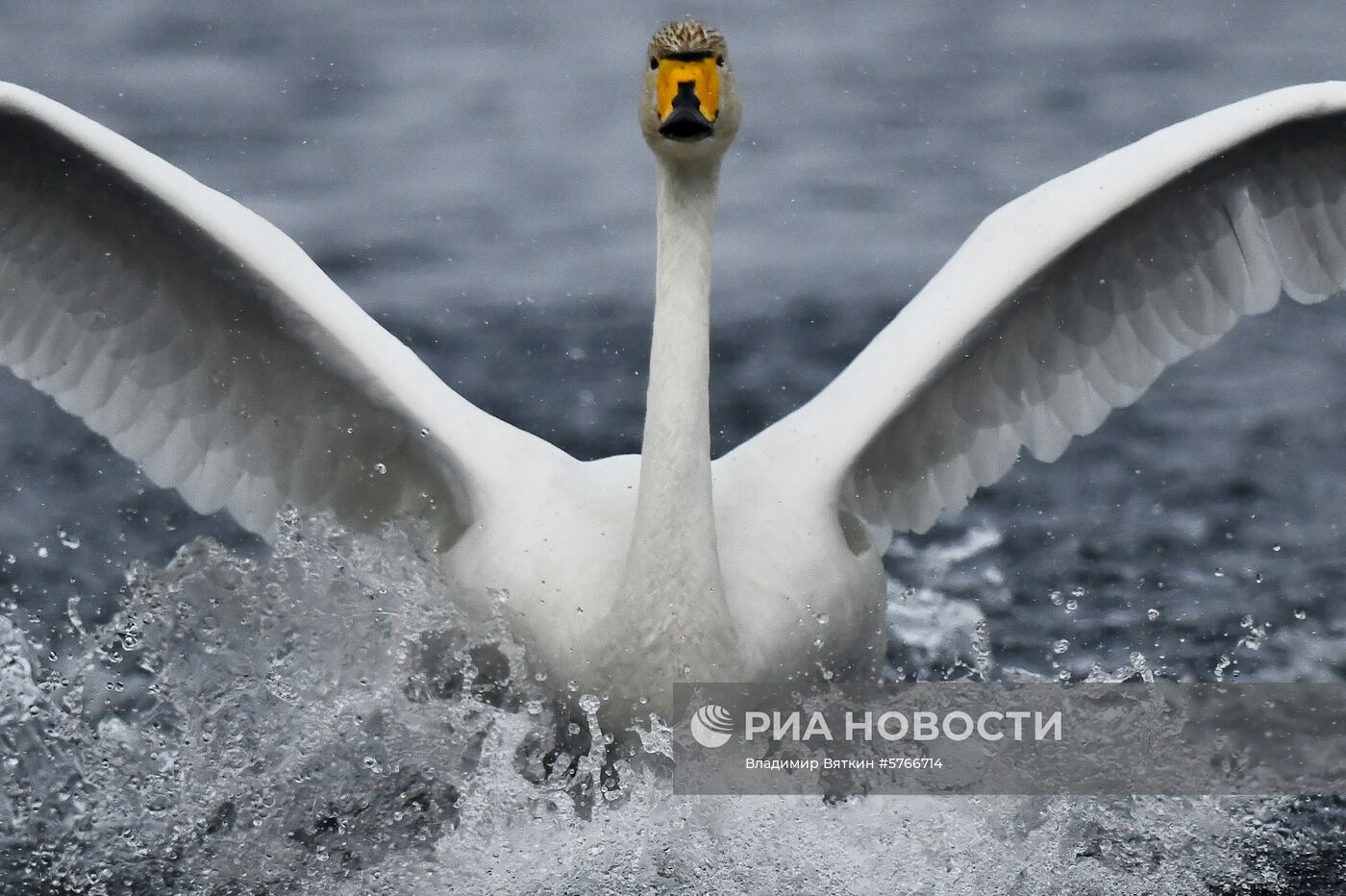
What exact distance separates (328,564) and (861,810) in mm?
1770

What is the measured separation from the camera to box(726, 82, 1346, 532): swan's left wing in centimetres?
704

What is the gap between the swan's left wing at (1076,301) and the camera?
23.1 feet

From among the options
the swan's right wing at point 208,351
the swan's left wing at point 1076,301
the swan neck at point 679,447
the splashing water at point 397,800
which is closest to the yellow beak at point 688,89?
the swan neck at point 679,447

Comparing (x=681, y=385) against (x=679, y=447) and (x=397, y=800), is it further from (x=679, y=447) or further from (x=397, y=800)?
(x=397, y=800)

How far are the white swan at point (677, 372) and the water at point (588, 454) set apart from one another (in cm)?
35

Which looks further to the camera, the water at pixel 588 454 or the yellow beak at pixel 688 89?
the water at pixel 588 454

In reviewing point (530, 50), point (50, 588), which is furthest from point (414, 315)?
point (530, 50)

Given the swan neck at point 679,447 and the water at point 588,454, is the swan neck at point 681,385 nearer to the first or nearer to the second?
the swan neck at point 679,447

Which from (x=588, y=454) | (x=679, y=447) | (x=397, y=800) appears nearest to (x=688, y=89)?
(x=679, y=447)

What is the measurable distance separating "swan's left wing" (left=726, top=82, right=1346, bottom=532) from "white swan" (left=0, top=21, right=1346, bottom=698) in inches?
0.4

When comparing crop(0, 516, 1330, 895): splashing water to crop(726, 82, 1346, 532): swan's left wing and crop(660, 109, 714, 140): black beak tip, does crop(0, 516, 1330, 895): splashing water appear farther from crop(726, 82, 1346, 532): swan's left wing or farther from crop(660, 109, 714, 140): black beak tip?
crop(660, 109, 714, 140): black beak tip

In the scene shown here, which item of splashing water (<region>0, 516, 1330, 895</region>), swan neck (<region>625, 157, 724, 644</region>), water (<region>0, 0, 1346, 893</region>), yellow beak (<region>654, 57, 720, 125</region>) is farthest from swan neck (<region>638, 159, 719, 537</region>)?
water (<region>0, 0, 1346, 893</region>)

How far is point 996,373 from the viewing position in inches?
297

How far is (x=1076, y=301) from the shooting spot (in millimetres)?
7438
